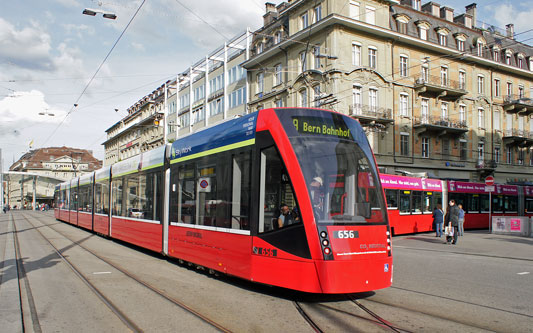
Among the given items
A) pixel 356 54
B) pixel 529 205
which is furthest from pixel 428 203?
pixel 356 54

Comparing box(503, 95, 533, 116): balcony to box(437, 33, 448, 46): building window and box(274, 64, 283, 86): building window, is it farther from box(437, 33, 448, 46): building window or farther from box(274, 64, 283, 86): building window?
box(274, 64, 283, 86): building window

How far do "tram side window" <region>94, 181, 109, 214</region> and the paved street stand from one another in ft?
20.5

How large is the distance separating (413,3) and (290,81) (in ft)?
46.3

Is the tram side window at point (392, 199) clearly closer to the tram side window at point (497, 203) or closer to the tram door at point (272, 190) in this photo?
the tram side window at point (497, 203)

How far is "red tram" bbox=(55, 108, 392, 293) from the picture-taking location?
662cm

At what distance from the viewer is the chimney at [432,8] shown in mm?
40750

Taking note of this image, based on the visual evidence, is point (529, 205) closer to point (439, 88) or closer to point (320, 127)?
point (439, 88)

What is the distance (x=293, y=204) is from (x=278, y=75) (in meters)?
30.4

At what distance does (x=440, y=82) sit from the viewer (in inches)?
1497

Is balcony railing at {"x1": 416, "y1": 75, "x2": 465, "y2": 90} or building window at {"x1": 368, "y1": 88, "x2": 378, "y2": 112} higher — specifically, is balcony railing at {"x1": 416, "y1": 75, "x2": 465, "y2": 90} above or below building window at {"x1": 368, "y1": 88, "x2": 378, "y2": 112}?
above

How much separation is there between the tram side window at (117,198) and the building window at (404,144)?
82.8 ft

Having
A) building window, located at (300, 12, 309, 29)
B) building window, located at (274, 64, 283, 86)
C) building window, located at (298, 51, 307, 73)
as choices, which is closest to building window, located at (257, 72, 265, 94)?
building window, located at (274, 64, 283, 86)

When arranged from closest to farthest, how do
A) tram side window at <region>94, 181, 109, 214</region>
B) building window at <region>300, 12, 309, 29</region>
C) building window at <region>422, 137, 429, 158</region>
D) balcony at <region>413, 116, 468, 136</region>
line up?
tram side window at <region>94, 181, 109, 214</region>
building window at <region>300, 12, 309, 29</region>
balcony at <region>413, 116, 468, 136</region>
building window at <region>422, 137, 429, 158</region>

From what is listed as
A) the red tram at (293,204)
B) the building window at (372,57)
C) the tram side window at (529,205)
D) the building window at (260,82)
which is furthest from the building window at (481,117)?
the red tram at (293,204)
